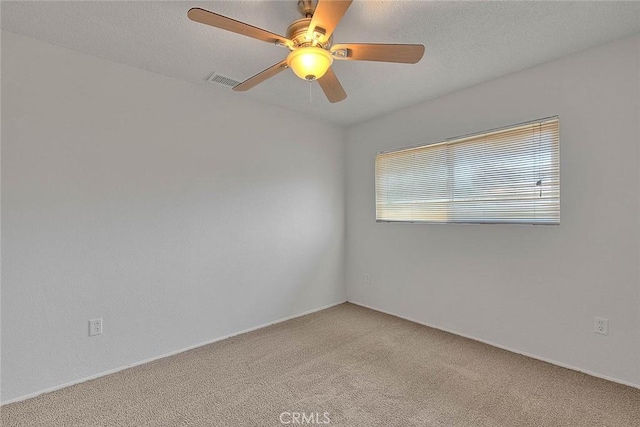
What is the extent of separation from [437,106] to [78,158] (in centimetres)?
316

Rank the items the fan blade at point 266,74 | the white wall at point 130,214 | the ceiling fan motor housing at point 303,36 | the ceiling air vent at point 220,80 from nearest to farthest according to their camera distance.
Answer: the ceiling fan motor housing at point 303,36 → the fan blade at point 266,74 → the white wall at point 130,214 → the ceiling air vent at point 220,80

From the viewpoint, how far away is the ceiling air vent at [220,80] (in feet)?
8.51

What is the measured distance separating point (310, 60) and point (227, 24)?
1.37 ft

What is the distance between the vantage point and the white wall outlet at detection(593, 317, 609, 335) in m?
2.19

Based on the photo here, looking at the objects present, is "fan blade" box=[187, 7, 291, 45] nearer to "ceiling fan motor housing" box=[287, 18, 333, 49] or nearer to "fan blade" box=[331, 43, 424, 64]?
"ceiling fan motor housing" box=[287, 18, 333, 49]

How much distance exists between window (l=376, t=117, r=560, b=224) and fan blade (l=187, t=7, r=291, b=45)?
212 centimetres

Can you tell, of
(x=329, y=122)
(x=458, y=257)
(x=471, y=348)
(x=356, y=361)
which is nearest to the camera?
(x=356, y=361)

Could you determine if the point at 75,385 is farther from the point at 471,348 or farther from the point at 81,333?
the point at 471,348

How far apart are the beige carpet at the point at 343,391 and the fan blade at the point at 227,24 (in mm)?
2107

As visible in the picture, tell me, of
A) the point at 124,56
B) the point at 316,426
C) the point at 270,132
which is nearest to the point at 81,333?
the point at 316,426

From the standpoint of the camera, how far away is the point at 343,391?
6.86 ft

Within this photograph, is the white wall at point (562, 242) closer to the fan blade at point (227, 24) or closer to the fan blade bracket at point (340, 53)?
the fan blade bracket at point (340, 53)

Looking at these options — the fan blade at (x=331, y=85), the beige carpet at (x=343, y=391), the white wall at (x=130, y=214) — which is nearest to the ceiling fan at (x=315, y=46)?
the fan blade at (x=331, y=85)

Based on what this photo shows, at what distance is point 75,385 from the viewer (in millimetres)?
2166
